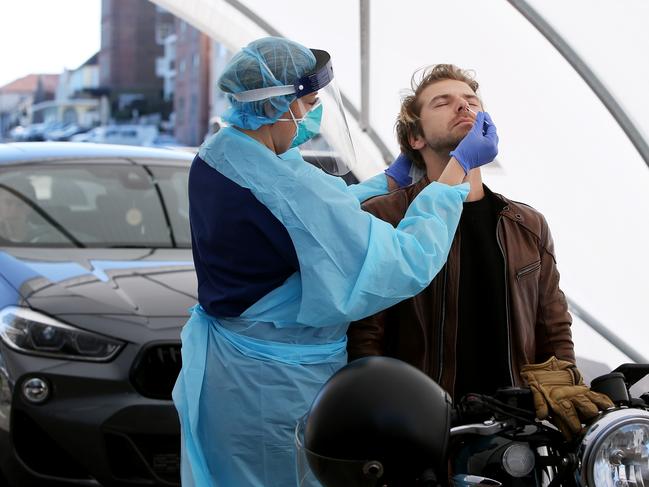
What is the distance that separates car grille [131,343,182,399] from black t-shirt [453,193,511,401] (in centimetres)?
213

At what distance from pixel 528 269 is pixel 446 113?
21.0 inches

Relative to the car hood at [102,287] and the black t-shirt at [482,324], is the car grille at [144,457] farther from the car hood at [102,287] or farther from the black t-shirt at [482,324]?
the black t-shirt at [482,324]

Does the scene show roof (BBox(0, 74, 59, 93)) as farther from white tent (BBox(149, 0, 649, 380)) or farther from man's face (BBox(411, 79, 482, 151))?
man's face (BBox(411, 79, 482, 151))

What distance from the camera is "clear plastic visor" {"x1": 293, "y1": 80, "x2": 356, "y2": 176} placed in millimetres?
3039

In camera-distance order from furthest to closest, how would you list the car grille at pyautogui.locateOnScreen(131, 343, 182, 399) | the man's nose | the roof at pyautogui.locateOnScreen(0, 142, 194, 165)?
the roof at pyautogui.locateOnScreen(0, 142, 194, 165) → the car grille at pyautogui.locateOnScreen(131, 343, 182, 399) → the man's nose

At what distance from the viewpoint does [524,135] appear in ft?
21.9

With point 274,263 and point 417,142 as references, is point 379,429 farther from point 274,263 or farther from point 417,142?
point 417,142

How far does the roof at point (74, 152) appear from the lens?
20.3 ft

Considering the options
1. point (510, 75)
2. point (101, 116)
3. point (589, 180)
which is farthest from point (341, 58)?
point (101, 116)

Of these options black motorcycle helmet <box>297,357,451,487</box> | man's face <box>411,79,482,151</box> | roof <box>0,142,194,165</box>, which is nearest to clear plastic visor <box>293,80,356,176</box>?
man's face <box>411,79,482,151</box>

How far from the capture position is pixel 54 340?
4758 mm

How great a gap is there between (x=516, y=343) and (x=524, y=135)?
3934mm

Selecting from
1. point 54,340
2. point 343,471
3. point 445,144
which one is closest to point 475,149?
point 445,144

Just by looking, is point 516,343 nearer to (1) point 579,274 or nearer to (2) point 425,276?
(2) point 425,276
